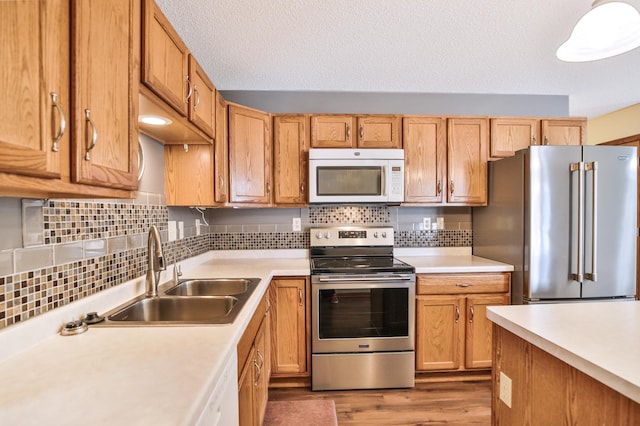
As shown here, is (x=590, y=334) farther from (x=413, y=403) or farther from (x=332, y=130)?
(x=332, y=130)

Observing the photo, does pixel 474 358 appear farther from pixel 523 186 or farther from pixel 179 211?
pixel 179 211

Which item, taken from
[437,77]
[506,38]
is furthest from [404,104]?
[506,38]

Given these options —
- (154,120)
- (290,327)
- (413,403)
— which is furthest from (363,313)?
(154,120)

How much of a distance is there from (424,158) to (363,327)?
4.83ft

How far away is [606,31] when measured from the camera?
1.24 meters

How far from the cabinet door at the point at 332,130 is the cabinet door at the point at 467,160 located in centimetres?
87

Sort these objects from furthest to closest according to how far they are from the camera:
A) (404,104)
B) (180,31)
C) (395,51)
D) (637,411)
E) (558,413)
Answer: (404,104), (395,51), (180,31), (558,413), (637,411)

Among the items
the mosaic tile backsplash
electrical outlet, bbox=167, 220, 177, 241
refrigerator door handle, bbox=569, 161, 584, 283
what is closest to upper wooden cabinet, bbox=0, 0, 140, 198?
the mosaic tile backsplash

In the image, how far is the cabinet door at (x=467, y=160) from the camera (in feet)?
8.45

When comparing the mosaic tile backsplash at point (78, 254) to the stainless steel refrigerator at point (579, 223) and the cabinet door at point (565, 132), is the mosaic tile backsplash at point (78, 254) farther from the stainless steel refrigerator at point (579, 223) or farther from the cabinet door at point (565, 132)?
the cabinet door at point (565, 132)

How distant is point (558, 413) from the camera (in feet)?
2.98

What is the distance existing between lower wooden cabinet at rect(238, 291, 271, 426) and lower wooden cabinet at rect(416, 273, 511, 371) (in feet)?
4.00

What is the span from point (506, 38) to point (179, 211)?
248 centimetres

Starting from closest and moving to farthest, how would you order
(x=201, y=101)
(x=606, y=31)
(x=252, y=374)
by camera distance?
1. (x=606, y=31)
2. (x=252, y=374)
3. (x=201, y=101)
